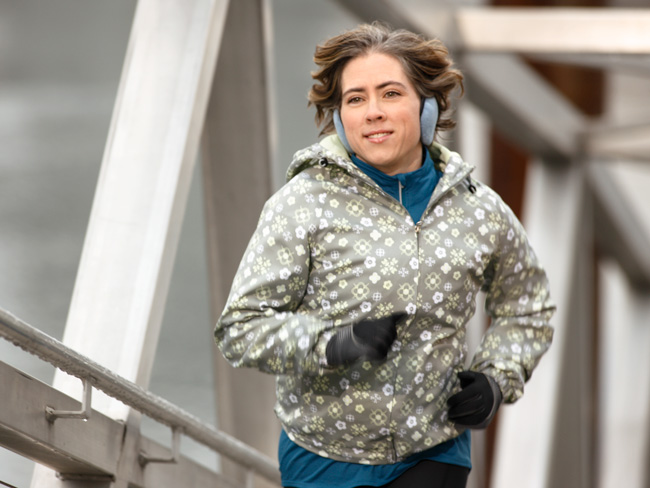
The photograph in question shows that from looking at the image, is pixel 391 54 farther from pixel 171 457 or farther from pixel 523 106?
pixel 523 106

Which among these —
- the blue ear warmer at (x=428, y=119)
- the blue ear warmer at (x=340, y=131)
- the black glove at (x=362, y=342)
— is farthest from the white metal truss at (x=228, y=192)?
the blue ear warmer at (x=428, y=119)

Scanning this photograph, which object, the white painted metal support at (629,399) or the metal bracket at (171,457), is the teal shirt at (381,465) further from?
the white painted metal support at (629,399)

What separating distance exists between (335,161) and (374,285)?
28 cm

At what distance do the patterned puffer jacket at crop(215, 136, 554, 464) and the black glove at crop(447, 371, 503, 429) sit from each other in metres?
0.04

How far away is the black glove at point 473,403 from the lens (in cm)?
221

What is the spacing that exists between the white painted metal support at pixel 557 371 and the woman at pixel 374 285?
4763 millimetres

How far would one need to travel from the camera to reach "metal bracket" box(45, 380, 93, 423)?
2408mm

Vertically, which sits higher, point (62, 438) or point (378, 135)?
point (378, 135)

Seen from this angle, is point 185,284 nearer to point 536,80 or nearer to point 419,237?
point 419,237

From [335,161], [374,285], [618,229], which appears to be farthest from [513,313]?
[618,229]

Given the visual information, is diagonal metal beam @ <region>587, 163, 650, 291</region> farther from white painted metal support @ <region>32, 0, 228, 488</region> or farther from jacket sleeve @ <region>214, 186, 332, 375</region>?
jacket sleeve @ <region>214, 186, 332, 375</region>

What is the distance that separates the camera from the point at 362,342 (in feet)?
6.58

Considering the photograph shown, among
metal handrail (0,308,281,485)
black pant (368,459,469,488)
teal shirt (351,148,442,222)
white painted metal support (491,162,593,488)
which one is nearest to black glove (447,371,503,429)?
black pant (368,459,469,488)

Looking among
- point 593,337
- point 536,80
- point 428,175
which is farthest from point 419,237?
point 593,337
